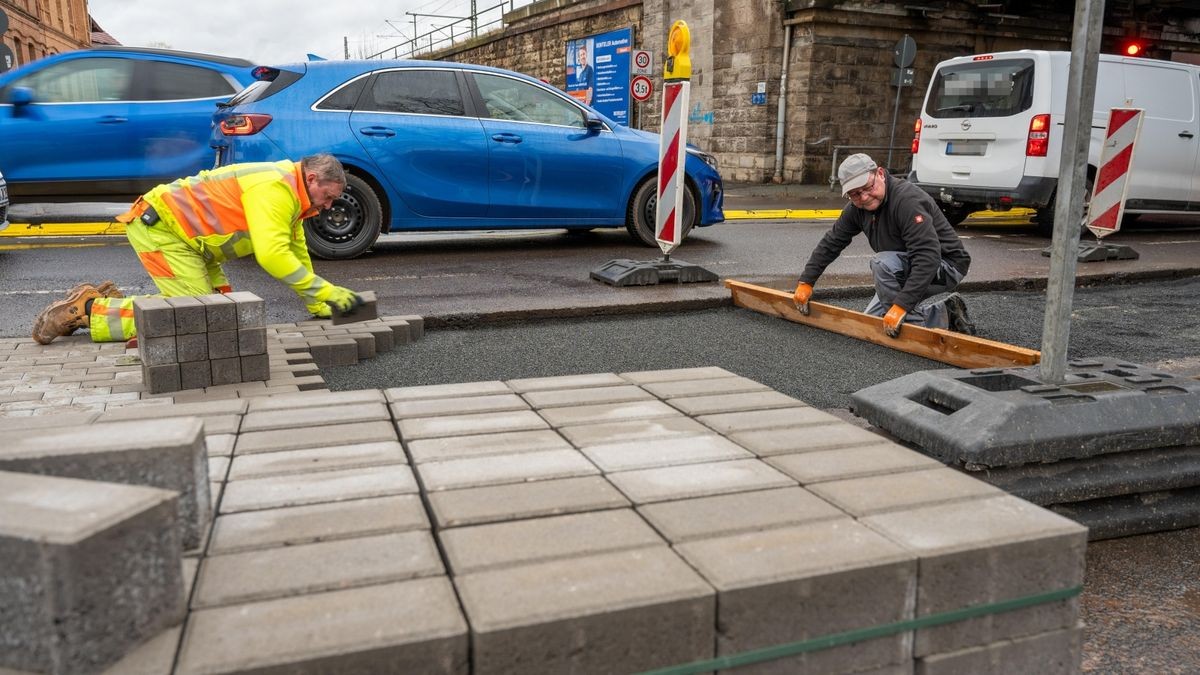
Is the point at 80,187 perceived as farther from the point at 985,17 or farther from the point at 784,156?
the point at 985,17

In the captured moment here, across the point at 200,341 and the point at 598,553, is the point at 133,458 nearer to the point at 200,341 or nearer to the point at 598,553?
the point at 598,553

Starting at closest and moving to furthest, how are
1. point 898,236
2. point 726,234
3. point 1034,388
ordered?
point 1034,388 → point 898,236 → point 726,234

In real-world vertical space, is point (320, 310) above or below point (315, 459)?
below

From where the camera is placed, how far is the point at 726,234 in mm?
11344

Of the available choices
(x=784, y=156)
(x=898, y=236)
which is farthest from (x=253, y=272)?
(x=784, y=156)

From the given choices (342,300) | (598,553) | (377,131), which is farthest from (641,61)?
(598,553)

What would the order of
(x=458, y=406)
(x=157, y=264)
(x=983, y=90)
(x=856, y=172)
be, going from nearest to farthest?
(x=458, y=406) → (x=157, y=264) → (x=856, y=172) → (x=983, y=90)

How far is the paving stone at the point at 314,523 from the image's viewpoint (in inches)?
68.6

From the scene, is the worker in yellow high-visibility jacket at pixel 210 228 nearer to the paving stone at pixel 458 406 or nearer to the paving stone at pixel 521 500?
the paving stone at pixel 458 406

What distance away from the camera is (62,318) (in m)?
4.86

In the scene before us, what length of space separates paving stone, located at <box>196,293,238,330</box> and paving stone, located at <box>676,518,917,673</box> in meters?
2.86

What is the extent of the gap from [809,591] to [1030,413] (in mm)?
1485

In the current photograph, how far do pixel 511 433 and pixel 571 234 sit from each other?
8326mm

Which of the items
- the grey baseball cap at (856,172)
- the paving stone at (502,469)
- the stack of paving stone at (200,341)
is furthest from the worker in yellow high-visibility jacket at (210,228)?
the paving stone at (502,469)
